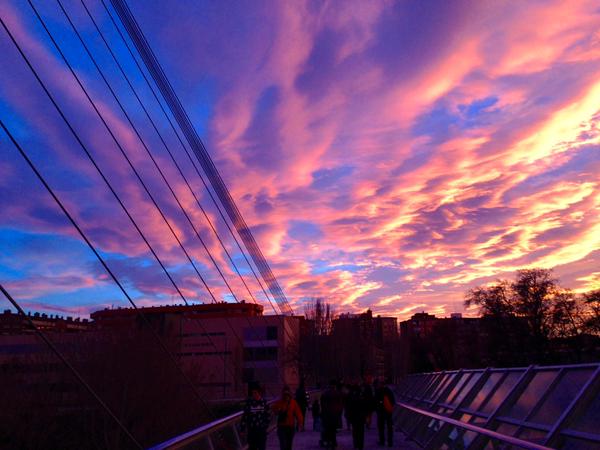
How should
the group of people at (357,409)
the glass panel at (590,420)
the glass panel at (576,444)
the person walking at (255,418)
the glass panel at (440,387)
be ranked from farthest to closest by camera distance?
the glass panel at (440,387) < the group of people at (357,409) < the person walking at (255,418) < the glass panel at (590,420) < the glass panel at (576,444)

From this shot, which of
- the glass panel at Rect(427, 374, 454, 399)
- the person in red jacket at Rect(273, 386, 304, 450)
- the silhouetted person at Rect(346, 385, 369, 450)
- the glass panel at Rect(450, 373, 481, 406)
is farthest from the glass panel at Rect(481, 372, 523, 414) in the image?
the glass panel at Rect(427, 374, 454, 399)

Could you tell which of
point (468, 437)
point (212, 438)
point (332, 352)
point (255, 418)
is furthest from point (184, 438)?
point (332, 352)

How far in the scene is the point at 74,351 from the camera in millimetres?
33375

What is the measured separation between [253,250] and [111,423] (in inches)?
680

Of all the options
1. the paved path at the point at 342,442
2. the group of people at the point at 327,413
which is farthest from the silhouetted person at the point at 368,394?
the paved path at the point at 342,442

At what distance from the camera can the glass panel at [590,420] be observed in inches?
262

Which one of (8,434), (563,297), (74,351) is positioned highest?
(563,297)

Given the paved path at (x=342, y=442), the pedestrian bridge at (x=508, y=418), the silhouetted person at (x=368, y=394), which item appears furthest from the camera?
the silhouetted person at (x=368, y=394)

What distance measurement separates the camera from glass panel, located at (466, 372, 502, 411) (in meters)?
11.5

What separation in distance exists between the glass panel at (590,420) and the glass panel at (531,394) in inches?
59.7

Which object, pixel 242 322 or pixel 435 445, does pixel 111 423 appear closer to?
pixel 435 445

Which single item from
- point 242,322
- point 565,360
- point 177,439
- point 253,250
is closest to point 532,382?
point 177,439

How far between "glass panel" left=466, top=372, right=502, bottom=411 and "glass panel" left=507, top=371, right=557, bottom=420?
1.99 metres

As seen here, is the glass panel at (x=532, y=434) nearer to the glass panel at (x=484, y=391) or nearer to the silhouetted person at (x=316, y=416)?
the glass panel at (x=484, y=391)
